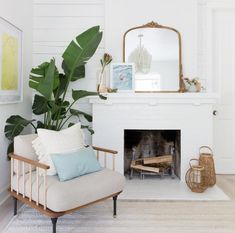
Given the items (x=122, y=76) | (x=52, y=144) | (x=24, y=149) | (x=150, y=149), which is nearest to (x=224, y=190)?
(x=150, y=149)

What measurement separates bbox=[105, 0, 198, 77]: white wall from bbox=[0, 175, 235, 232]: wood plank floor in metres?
1.57

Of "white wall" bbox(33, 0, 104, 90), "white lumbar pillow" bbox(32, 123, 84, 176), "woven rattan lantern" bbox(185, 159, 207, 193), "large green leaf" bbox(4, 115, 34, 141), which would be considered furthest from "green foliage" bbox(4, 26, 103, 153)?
"woven rattan lantern" bbox(185, 159, 207, 193)

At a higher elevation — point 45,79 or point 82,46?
point 82,46

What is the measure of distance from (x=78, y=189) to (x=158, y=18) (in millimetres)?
2815

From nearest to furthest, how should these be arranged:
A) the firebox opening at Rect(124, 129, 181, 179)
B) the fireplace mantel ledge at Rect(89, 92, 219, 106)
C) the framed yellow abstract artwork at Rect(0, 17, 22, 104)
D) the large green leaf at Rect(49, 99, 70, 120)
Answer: the framed yellow abstract artwork at Rect(0, 17, 22, 104) → the large green leaf at Rect(49, 99, 70, 120) → the fireplace mantel ledge at Rect(89, 92, 219, 106) → the firebox opening at Rect(124, 129, 181, 179)

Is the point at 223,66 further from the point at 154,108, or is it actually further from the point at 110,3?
the point at 110,3

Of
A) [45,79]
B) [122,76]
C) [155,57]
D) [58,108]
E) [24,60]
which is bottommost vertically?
[58,108]

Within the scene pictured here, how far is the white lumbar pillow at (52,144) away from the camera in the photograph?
2535mm

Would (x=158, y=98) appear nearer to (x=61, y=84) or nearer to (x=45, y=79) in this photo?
(x=61, y=84)

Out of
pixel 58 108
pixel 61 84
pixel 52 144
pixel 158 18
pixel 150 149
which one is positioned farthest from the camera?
pixel 150 149

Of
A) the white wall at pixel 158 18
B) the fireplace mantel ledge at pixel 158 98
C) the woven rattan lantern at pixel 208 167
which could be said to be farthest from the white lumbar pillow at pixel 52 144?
the white wall at pixel 158 18

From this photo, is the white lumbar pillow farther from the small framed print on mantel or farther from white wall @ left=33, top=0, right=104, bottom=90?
white wall @ left=33, top=0, right=104, bottom=90

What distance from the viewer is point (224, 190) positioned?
3.47 metres

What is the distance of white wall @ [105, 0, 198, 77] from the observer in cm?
393
